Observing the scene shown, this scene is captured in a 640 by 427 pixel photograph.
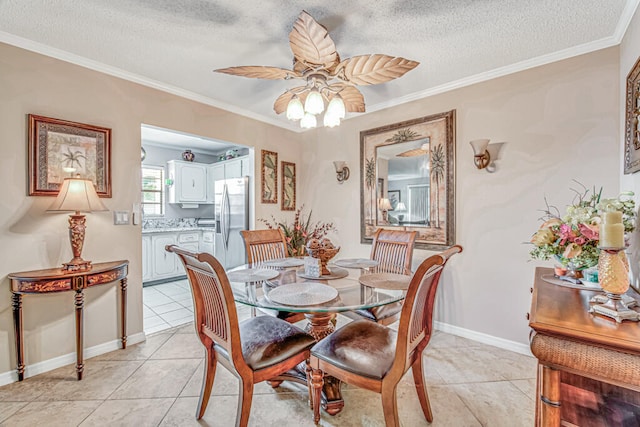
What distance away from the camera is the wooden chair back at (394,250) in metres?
2.44

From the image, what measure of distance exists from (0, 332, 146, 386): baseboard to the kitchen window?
314 cm

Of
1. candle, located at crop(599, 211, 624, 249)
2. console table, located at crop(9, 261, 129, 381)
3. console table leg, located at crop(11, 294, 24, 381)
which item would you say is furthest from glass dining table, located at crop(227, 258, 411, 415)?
console table leg, located at crop(11, 294, 24, 381)

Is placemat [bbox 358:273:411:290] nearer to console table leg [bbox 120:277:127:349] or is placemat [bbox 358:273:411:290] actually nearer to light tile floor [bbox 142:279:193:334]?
console table leg [bbox 120:277:127:349]

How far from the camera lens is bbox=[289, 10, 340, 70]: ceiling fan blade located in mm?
1445

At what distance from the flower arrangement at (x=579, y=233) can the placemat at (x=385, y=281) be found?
0.78 m

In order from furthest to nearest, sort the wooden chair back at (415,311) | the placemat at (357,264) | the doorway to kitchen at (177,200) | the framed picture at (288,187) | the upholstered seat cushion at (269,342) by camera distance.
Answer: the doorway to kitchen at (177,200) < the framed picture at (288,187) < the placemat at (357,264) < the upholstered seat cushion at (269,342) < the wooden chair back at (415,311)

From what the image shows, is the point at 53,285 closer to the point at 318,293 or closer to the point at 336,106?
the point at 318,293

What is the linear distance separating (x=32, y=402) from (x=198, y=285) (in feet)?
4.78

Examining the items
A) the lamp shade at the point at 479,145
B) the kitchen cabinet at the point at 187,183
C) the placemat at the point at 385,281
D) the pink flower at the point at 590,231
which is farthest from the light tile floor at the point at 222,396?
the kitchen cabinet at the point at 187,183

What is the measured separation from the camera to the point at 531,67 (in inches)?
92.9

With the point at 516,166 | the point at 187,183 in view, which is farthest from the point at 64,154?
the point at 516,166

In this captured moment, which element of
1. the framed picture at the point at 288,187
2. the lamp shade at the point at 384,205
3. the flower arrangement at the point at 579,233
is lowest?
the flower arrangement at the point at 579,233

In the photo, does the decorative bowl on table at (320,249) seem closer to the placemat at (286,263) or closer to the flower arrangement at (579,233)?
the placemat at (286,263)

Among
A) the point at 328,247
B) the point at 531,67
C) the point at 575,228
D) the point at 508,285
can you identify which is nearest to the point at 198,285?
the point at 328,247
